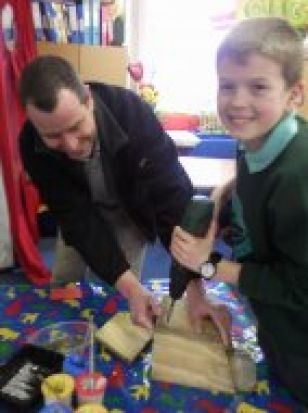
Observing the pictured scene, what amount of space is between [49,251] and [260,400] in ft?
7.79

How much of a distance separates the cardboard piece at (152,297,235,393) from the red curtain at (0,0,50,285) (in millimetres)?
1255

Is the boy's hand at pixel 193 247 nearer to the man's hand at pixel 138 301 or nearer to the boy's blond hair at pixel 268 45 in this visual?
the man's hand at pixel 138 301

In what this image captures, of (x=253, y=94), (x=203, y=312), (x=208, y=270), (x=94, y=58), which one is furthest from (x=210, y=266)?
(x=94, y=58)

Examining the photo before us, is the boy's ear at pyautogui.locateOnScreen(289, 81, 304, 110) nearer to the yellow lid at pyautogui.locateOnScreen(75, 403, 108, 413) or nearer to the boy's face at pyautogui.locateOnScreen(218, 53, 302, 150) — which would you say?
the boy's face at pyautogui.locateOnScreen(218, 53, 302, 150)

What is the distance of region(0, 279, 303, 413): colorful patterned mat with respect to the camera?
1.03m

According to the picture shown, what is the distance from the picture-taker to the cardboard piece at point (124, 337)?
1.15 metres

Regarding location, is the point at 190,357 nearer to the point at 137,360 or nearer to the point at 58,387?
the point at 137,360

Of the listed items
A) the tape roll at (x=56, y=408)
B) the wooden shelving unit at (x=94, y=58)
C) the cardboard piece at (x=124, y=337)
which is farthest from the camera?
the wooden shelving unit at (x=94, y=58)

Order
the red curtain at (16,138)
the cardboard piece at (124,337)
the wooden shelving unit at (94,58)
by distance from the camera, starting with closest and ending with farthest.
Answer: the cardboard piece at (124,337) → the red curtain at (16,138) → the wooden shelving unit at (94,58)

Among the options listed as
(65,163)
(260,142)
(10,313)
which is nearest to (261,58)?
(260,142)

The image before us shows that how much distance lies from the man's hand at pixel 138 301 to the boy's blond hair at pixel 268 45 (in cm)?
57

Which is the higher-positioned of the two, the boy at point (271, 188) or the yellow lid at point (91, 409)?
the boy at point (271, 188)

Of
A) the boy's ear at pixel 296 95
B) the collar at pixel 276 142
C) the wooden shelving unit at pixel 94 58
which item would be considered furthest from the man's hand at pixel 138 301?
the wooden shelving unit at pixel 94 58

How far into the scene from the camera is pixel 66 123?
4.16 feet
